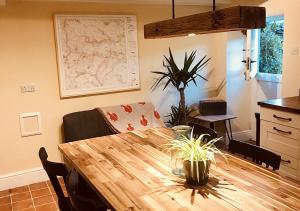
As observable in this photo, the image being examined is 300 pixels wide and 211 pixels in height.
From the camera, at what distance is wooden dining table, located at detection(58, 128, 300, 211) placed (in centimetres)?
146

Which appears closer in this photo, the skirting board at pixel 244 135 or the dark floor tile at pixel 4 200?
the dark floor tile at pixel 4 200

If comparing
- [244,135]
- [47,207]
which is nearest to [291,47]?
[244,135]

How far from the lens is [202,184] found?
1654 mm

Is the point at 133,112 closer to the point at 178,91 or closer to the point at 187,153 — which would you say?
the point at 178,91

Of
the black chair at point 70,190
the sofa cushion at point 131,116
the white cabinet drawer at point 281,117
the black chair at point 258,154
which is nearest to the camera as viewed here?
the black chair at point 70,190

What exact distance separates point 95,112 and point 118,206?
252 cm

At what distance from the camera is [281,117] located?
3008 mm

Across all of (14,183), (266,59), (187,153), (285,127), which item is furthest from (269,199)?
(266,59)

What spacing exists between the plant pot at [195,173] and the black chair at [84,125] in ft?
7.49

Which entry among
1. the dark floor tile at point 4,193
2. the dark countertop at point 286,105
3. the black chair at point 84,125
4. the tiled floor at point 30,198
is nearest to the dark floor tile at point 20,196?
the tiled floor at point 30,198

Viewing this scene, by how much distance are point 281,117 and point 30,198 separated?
271 centimetres

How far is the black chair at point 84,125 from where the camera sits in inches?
144

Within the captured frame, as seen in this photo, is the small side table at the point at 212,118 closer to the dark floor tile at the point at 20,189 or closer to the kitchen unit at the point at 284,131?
the kitchen unit at the point at 284,131

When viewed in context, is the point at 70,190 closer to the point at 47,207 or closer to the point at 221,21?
the point at 221,21
